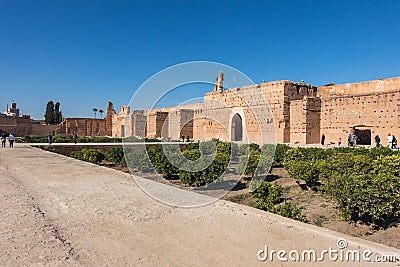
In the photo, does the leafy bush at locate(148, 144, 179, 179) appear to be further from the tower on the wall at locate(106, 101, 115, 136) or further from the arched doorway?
the tower on the wall at locate(106, 101, 115, 136)

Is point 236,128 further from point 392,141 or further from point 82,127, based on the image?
point 82,127

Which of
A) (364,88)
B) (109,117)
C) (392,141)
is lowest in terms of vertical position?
(392,141)

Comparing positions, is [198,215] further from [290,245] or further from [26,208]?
[26,208]

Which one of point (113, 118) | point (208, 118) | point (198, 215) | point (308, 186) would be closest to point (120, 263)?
point (198, 215)

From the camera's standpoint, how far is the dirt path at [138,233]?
3.28m

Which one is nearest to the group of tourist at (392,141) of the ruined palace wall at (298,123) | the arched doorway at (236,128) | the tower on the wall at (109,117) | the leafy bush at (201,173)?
the ruined palace wall at (298,123)

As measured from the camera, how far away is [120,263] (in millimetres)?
3158

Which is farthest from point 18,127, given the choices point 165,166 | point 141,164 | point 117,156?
point 165,166

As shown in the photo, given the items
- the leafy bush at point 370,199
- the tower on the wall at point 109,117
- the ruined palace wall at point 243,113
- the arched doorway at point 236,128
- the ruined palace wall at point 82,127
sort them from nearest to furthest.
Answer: the leafy bush at point 370,199 < the ruined palace wall at point 243,113 < the arched doorway at point 236,128 < the ruined palace wall at point 82,127 < the tower on the wall at point 109,117

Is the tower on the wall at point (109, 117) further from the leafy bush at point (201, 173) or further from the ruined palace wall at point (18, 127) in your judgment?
the leafy bush at point (201, 173)

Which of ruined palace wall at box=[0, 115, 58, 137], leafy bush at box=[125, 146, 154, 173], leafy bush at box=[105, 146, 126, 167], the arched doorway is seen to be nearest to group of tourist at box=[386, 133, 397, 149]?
the arched doorway

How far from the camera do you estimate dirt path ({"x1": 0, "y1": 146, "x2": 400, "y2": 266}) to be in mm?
3279

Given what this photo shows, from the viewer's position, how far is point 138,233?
407 centimetres

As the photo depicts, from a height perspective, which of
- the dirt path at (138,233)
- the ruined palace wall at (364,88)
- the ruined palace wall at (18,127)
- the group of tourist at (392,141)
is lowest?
the dirt path at (138,233)
